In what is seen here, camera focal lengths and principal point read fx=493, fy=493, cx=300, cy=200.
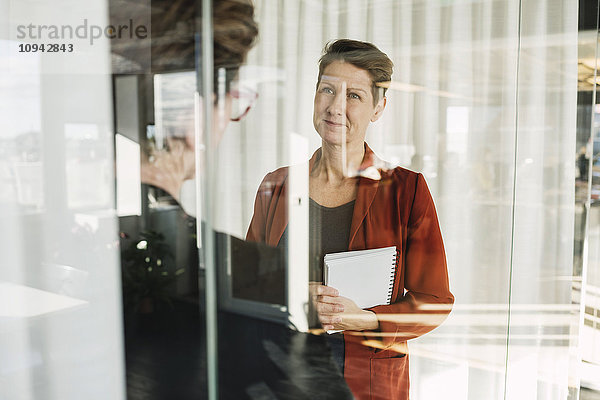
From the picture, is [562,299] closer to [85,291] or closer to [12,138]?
[85,291]

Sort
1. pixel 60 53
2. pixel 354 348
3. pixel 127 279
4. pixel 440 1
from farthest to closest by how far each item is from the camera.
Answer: pixel 127 279
pixel 60 53
pixel 354 348
pixel 440 1

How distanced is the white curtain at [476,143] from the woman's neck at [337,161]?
5 cm

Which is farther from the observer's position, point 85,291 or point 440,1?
point 85,291

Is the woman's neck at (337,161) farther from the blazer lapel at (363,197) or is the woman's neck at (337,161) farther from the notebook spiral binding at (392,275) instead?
the notebook spiral binding at (392,275)

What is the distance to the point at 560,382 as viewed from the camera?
1536mm

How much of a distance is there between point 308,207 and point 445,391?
690 mm

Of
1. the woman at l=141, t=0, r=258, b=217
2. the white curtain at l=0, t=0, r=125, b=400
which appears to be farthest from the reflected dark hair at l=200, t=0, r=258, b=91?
the white curtain at l=0, t=0, r=125, b=400

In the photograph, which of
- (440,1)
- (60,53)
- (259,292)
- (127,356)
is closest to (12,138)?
(60,53)

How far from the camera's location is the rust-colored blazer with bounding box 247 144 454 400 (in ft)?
4.56

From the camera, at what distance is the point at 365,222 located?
1415 millimetres

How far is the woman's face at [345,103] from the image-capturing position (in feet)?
4.46

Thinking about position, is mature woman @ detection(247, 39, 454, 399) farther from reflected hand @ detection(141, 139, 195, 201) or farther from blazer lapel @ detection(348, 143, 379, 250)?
reflected hand @ detection(141, 139, 195, 201)

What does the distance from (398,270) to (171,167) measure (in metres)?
0.80

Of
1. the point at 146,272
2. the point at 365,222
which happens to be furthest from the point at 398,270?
the point at 146,272
